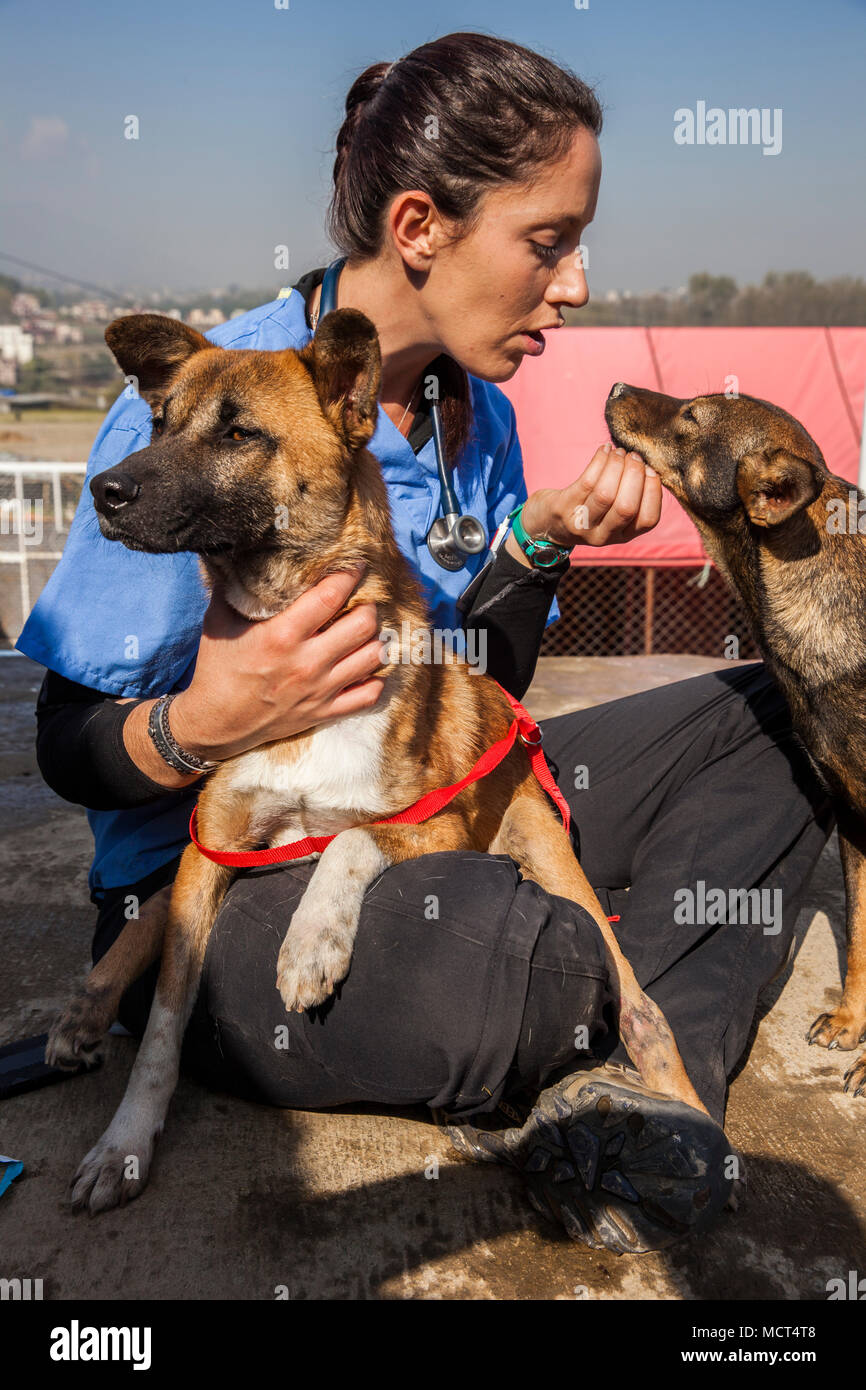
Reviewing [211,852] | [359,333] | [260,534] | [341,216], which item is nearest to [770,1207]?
[211,852]

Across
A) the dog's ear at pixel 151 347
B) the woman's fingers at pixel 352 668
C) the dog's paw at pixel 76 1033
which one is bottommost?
the dog's paw at pixel 76 1033

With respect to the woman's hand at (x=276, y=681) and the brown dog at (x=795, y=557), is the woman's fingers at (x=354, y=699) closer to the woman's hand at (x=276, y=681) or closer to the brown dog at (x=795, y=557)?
the woman's hand at (x=276, y=681)

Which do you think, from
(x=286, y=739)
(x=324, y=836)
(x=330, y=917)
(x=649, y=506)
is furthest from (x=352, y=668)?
(x=649, y=506)

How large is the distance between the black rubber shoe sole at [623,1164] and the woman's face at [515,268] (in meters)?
1.70

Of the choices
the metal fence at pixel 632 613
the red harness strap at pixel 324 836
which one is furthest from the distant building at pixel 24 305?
the red harness strap at pixel 324 836

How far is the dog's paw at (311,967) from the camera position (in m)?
1.79

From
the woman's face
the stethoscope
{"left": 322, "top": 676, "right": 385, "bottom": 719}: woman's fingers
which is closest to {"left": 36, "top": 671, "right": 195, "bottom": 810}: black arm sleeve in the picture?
{"left": 322, "top": 676, "right": 385, "bottom": 719}: woman's fingers

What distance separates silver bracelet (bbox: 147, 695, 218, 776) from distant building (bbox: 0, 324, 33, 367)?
59.3 m

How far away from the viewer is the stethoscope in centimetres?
255

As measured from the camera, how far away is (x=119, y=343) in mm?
2057

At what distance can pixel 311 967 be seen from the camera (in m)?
1.79

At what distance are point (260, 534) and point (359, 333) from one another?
1.44 feet

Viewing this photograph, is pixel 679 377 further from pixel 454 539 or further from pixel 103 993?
pixel 103 993
